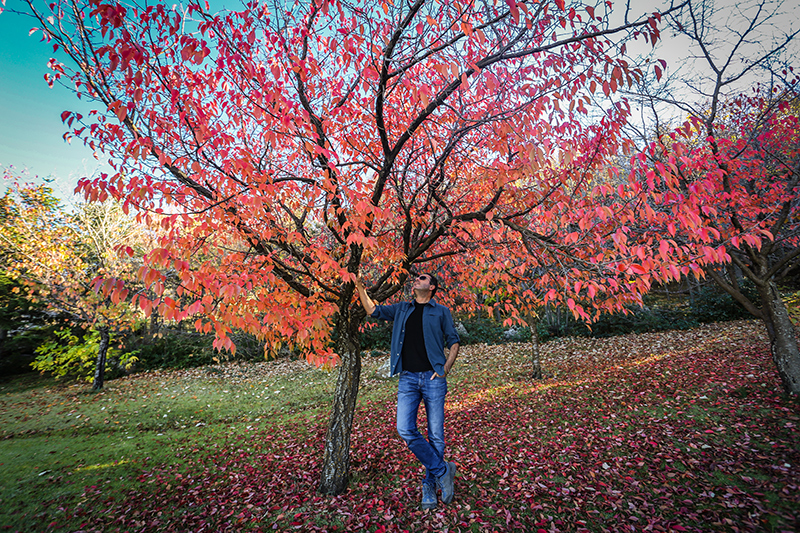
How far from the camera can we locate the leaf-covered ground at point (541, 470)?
10.8ft

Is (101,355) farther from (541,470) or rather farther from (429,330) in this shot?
(541,470)

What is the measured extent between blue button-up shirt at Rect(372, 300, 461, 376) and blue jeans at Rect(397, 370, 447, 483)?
0.49 ft

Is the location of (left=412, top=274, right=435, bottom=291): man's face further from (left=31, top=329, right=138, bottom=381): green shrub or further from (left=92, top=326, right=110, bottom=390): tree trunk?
(left=31, top=329, right=138, bottom=381): green shrub

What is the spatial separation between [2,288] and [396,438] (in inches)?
729

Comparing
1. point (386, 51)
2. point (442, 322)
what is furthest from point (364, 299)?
point (386, 51)

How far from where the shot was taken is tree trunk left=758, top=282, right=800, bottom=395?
537cm

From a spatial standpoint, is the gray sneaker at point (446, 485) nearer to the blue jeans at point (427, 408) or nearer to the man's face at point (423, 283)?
the blue jeans at point (427, 408)

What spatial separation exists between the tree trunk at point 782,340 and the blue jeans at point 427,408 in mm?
6371

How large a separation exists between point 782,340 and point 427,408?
6598mm

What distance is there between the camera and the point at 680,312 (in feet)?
47.9

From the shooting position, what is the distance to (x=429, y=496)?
354 centimetres

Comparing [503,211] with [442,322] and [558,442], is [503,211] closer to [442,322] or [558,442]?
[442,322]

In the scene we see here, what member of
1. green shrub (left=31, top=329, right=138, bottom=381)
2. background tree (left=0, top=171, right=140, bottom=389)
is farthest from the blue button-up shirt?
green shrub (left=31, top=329, right=138, bottom=381)

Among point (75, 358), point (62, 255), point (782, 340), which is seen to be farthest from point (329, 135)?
point (75, 358)
